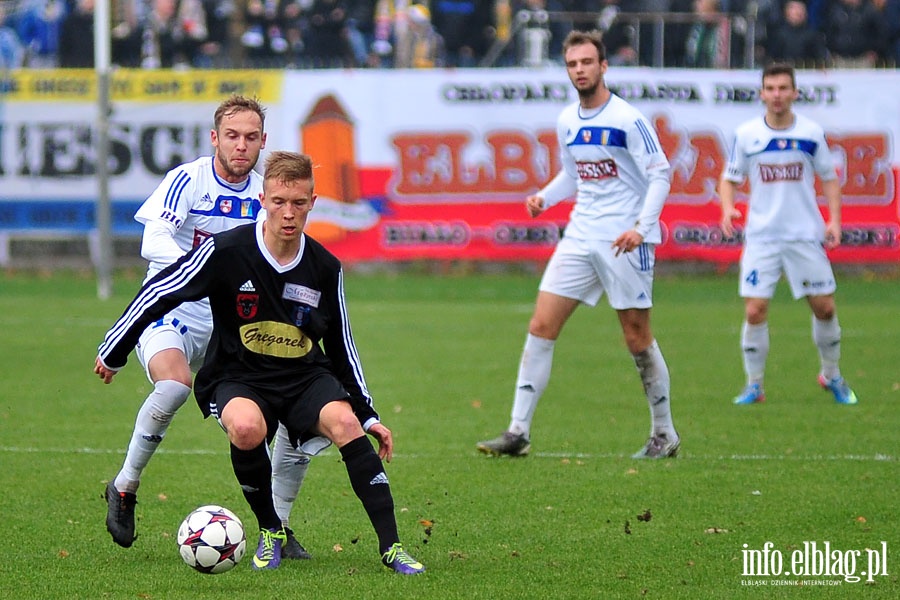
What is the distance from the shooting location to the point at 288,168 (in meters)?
5.73

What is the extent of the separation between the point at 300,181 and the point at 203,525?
139cm

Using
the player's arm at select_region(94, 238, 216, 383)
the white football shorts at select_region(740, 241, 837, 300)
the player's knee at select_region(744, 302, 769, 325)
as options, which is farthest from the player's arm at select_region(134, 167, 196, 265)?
the player's knee at select_region(744, 302, 769, 325)

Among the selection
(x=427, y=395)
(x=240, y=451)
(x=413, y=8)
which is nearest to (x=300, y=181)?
(x=240, y=451)

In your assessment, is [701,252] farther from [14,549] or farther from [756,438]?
[14,549]

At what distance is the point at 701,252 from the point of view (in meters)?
20.7

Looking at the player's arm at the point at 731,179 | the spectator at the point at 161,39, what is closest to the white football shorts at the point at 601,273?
the player's arm at the point at 731,179

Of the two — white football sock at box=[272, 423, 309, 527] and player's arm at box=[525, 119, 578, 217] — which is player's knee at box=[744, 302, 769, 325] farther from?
white football sock at box=[272, 423, 309, 527]

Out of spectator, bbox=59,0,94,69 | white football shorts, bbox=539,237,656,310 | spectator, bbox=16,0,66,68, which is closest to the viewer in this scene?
white football shorts, bbox=539,237,656,310

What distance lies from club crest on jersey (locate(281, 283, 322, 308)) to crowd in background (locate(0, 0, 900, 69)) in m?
16.3

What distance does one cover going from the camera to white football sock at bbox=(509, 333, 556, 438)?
887 centimetres

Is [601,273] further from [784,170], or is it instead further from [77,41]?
[77,41]

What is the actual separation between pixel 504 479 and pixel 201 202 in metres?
2.36

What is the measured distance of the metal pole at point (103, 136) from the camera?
18.2 metres

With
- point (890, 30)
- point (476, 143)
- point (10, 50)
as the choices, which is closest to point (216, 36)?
point (10, 50)
